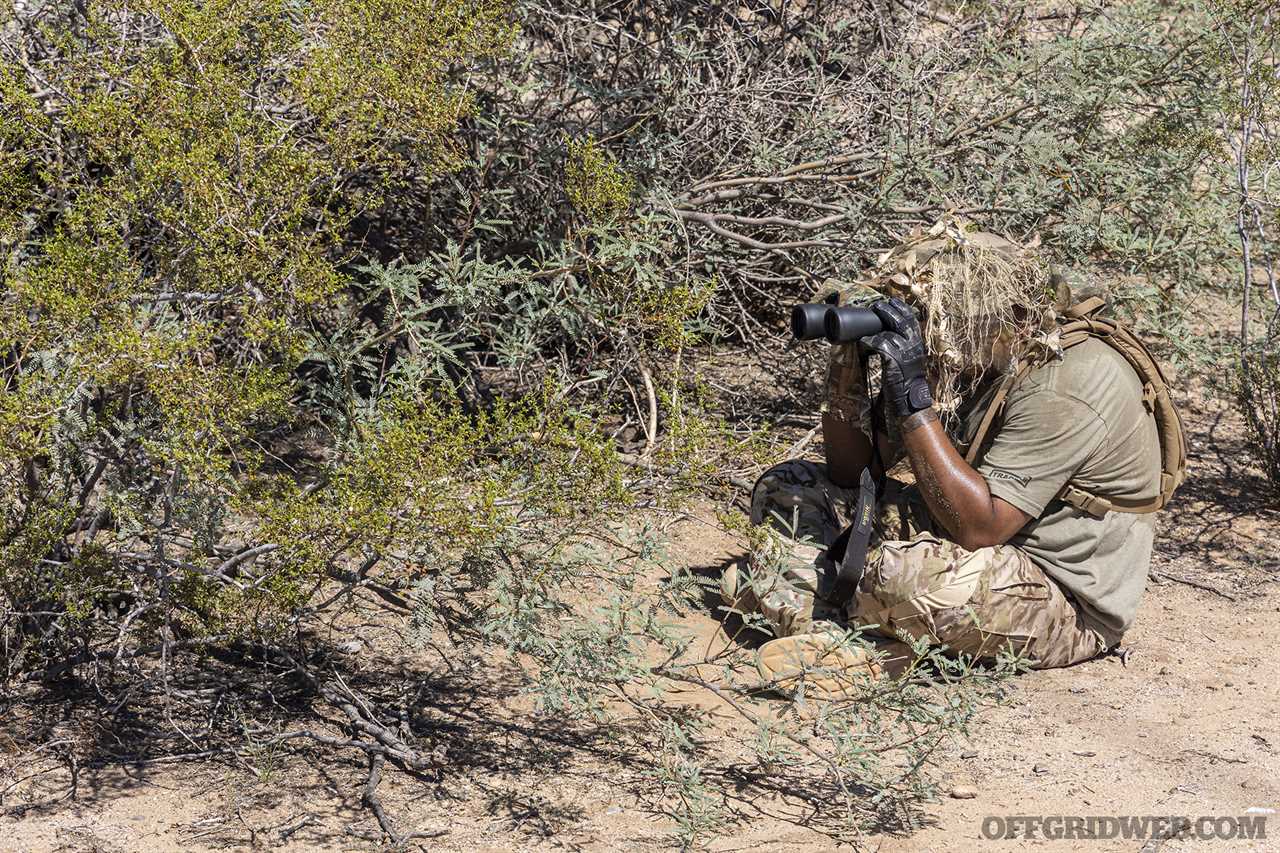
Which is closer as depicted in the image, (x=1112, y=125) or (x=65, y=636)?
(x=65, y=636)

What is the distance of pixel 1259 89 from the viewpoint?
4406mm

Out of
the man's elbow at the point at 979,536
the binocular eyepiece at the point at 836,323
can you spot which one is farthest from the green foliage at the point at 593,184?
the man's elbow at the point at 979,536

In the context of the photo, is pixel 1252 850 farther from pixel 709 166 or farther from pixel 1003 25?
pixel 1003 25

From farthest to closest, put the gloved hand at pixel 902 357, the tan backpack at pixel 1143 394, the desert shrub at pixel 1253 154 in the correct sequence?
1. the desert shrub at pixel 1253 154
2. the tan backpack at pixel 1143 394
3. the gloved hand at pixel 902 357

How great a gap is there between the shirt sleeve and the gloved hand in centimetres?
25

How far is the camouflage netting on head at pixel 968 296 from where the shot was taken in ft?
10.6

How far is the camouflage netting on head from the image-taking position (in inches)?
127

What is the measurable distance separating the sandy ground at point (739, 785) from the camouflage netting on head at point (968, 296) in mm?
843

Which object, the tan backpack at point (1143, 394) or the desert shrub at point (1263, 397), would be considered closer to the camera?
the tan backpack at point (1143, 394)

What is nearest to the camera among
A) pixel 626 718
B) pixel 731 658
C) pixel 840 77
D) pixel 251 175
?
pixel 251 175

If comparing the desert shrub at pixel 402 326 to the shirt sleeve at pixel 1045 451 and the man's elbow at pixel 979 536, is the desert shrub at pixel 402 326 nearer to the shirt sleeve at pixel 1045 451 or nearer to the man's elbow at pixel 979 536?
the man's elbow at pixel 979 536

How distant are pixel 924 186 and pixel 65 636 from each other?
3.04 meters

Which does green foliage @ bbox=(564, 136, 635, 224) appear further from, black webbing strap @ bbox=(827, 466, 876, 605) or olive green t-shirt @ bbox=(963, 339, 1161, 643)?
olive green t-shirt @ bbox=(963, 339, 1161, 643)

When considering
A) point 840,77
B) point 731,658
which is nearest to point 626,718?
point 731,658
